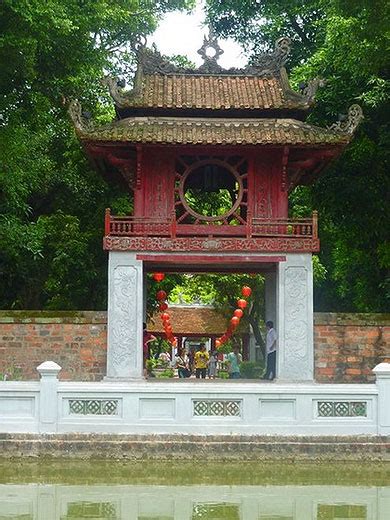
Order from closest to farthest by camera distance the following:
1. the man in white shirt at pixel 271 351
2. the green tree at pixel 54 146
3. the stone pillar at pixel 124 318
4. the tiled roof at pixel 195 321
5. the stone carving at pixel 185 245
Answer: the stone pillar at pixel 124 318, the stone carving at pixel 185 245, the man in white shirt at pixel 271 351, the green tree at pixel 54 146, the tiled roof at pixel 195 321

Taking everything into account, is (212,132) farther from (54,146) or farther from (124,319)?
(54,146)

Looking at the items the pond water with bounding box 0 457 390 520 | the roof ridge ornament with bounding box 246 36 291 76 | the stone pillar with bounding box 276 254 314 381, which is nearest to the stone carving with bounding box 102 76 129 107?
the roof ridge ornament with bounding box 246 36 291 76

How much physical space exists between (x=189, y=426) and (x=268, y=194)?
312 inches

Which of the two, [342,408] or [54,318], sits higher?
[54,318]

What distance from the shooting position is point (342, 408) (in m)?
14.2

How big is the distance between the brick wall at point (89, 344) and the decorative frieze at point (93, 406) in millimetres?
5668

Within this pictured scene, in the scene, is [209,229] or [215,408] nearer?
[215,408]

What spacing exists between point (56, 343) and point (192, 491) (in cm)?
938

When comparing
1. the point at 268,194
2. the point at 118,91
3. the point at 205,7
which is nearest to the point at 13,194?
the point at 118,91

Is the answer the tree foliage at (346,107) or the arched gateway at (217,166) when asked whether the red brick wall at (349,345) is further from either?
the tree foliage at (346,107)

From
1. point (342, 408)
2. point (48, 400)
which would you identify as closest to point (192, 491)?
point (48, 400)

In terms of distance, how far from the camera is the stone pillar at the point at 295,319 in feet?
62.8

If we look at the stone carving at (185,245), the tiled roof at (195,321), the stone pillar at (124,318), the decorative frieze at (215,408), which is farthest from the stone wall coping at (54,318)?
the tiled roof at (195,321)

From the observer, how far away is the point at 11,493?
1092 cm
